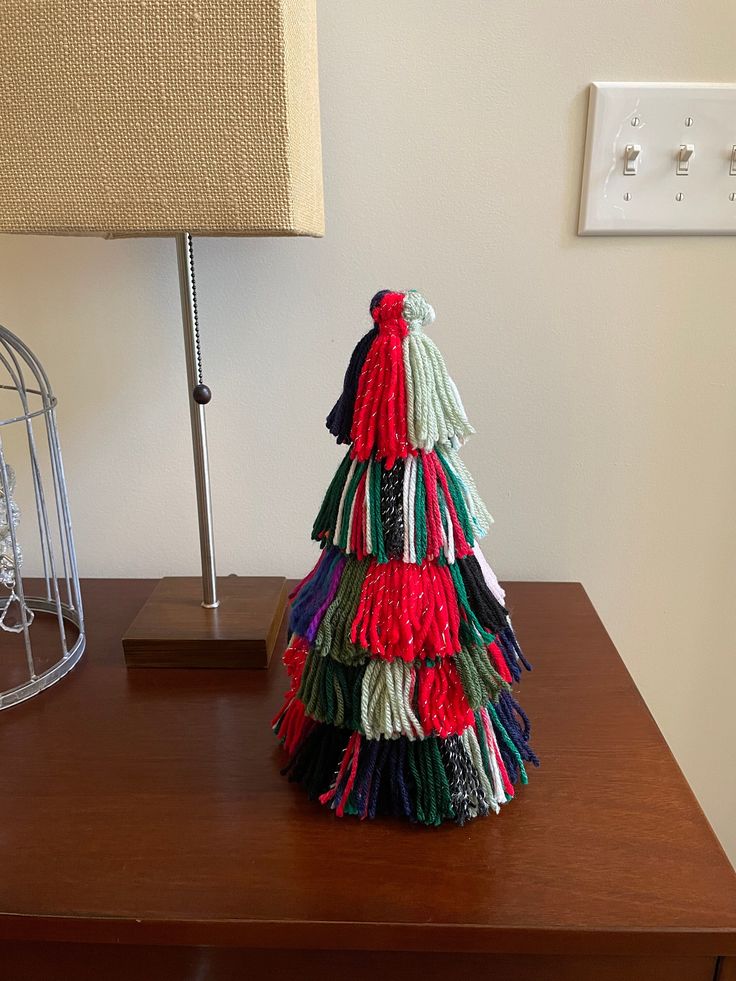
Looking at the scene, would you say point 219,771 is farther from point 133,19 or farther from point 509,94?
point 509,94

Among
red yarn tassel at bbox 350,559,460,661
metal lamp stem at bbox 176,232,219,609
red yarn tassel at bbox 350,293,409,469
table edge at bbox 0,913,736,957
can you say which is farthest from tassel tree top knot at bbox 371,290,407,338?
table edge at bbox 0,913,736,957

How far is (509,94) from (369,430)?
45 cm

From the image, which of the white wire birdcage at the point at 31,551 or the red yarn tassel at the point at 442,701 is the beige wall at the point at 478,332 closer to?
the white wire birdcage at the point at 31,551

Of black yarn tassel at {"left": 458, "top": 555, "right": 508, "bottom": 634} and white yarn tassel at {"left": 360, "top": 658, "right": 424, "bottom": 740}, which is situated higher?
black yarn tassel at {"left": 458, "top": 555, "right": 508, "bottom": 634}

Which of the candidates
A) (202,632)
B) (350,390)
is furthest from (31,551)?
(350,390)

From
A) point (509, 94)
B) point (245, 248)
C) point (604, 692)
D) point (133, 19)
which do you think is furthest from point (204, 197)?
point (604, 692)

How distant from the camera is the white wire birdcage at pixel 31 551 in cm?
66

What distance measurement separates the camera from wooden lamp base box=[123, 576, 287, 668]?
0.68 m

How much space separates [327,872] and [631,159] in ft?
2.25

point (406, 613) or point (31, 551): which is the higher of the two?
point (406, 613)

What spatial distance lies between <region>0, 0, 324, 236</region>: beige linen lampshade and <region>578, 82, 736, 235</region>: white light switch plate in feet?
1.17

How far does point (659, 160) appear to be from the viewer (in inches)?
29.0

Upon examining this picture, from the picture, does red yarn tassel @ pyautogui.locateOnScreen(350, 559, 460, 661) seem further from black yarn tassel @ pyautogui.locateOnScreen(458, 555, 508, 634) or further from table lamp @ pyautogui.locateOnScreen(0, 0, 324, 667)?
Answer: table lamp @ pyautogui.locateOnScreen(0, 0, 324, 667)

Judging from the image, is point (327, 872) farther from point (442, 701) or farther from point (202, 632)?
point (202, 632)
